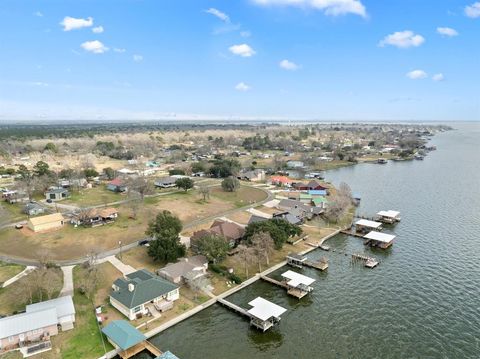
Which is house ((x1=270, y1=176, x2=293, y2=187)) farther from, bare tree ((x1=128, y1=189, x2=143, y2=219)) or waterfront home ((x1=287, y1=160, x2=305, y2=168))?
bare tree ((x1=128, y1=189, x2=143, y2=219))

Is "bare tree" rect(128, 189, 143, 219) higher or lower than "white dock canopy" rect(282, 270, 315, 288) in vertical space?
higher

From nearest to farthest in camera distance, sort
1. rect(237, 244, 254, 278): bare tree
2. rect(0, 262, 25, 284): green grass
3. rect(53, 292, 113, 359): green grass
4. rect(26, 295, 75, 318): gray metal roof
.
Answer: rect(53, 292, 113, 359): green grass < rect(26, 295, 75, 318): gray metal roof < rect(0, 262, 25, 284): green grass < rect(237, 244, 254, 278): bare tree

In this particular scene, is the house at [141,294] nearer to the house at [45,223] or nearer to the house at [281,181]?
the house at [45,223]

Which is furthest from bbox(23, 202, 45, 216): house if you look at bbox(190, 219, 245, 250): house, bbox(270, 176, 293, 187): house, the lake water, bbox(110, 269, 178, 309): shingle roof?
bbox(270, 176, 293, 187): house

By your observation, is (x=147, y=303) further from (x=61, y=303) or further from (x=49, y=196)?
(x=49, y=196)

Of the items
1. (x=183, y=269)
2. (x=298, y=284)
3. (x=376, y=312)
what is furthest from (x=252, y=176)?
(x=376, y=312)

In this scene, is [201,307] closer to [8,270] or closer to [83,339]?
[83,339]
